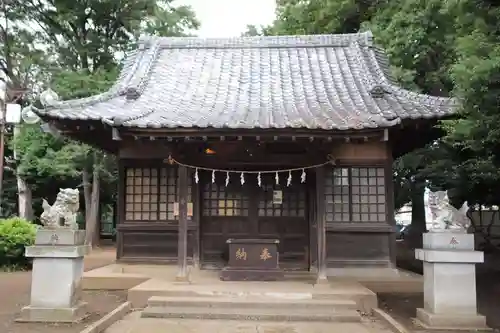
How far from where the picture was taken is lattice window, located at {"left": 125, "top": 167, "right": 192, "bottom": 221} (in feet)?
41.0

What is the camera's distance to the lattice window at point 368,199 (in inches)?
472

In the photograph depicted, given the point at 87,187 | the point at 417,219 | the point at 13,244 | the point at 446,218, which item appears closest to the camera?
the point at 446,218

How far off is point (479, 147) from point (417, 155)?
28.0 feet

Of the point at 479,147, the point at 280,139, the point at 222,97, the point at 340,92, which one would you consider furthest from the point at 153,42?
the point at 479,147

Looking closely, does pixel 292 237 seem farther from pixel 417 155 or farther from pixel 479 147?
pixel 417 155

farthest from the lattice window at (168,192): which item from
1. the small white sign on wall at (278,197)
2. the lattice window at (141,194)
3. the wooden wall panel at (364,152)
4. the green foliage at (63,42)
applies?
the green foliage at (63,42)

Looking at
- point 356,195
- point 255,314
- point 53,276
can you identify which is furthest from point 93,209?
point 255,314

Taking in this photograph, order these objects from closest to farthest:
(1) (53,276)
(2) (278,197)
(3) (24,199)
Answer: (1) (53,276)
(2) (278,197)
(3) (24,199)

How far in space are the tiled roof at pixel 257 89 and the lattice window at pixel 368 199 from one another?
1.90 m

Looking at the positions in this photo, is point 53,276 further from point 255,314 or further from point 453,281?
point 453,281

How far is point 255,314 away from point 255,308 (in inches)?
9.1

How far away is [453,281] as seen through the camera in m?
7.58

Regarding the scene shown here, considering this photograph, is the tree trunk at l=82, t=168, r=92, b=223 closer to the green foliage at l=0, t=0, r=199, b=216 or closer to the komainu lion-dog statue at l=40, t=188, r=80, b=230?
the green foliage at l=0, t=0, r=199, b=216

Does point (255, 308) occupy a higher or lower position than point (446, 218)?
lower
